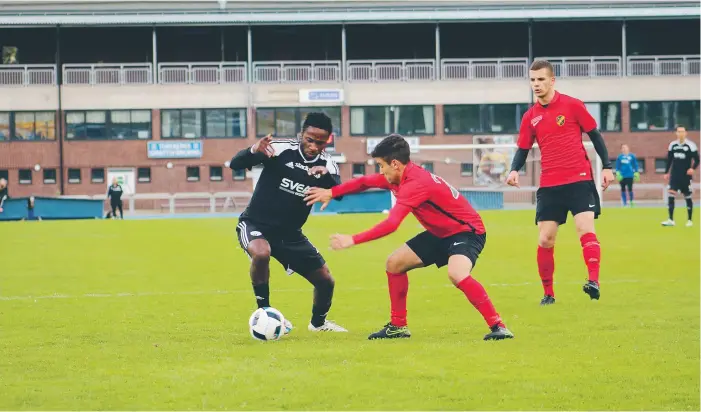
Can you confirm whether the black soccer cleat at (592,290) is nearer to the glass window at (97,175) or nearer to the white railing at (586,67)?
the white railing at (586,67)

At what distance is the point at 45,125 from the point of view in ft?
199

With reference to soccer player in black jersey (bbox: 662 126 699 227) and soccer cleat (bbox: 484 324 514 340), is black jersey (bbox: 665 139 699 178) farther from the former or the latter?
soccer cleat (bbox: 484 324 514 340)

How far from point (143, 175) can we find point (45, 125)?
554cm

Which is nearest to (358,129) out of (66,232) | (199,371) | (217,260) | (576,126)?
(66,232)

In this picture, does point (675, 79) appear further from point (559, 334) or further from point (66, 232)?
point (559, 334)

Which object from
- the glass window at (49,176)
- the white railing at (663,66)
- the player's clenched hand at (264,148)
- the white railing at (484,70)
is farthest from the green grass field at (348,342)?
the white railing at (663,66)

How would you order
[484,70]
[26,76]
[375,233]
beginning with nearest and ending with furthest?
[375,233]
[26,76]
[484,70]

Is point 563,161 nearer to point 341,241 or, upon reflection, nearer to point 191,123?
point 341,241

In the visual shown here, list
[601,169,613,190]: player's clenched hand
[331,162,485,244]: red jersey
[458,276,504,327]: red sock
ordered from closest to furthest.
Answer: [331,162,485,244]: red jersey
[458,276,504,327]: red sock
[601,169,613,190]: player's clenched hand

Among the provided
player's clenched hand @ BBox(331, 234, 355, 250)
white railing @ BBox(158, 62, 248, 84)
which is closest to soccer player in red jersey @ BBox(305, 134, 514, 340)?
player's clenched hand @ BBox(331, 234, 355, 250)

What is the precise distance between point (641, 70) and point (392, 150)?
2211 inches

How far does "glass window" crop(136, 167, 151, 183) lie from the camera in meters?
61.0

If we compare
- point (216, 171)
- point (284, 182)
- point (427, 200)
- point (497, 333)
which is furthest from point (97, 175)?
point (497, 333)

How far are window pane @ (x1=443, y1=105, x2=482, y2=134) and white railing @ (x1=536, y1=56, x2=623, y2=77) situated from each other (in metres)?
4.65
